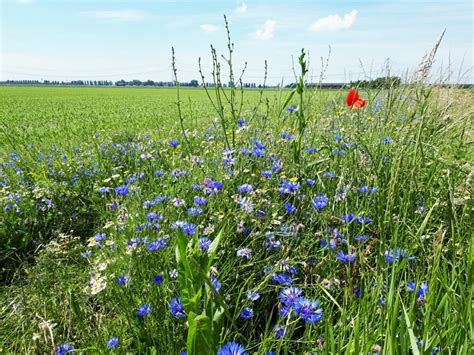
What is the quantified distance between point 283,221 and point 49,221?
170 centimetres

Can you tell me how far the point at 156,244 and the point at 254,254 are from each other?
52 centimetres

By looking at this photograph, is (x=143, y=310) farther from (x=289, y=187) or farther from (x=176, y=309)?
(x=289, y=187)

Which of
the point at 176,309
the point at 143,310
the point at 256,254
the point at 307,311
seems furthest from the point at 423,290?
the point at 143,310

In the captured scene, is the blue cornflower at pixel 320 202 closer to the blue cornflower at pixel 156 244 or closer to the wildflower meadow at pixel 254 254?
the wildflower meadow at pixel 254 254

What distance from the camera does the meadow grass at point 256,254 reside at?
3.59 feet

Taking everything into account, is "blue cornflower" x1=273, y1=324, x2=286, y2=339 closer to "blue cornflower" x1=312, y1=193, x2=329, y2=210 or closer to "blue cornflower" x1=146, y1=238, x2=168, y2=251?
"blue cornflower" x1=146, y1=238, x2=168, y2=251

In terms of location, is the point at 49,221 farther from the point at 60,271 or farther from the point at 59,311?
the point at 59,311

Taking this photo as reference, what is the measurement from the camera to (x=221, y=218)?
1816 mm

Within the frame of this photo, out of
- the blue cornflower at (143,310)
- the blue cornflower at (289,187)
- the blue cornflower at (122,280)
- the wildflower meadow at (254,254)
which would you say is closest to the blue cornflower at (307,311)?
the wildflower meadow at (254,254)

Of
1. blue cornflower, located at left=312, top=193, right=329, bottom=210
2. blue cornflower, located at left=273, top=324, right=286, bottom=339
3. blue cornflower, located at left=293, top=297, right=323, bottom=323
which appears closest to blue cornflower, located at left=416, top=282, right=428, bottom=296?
blue cornflower, located at left=293, top=297, right=323, bottom=323

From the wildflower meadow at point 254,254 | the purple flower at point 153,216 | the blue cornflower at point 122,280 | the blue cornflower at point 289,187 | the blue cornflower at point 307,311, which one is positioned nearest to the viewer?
the wildflower meadow at point 254,254

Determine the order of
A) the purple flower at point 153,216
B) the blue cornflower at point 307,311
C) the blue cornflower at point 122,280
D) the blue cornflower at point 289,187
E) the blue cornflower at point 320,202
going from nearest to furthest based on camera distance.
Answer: the blue cornflower at point 307,311, the blue cornflower at point 122,280, the purple flower at point 153,216, the blue cornflower at point 320,202, the blue cornflower at point 289,187

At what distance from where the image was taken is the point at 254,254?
1.83 meters

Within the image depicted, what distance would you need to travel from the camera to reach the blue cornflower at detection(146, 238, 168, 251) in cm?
150
